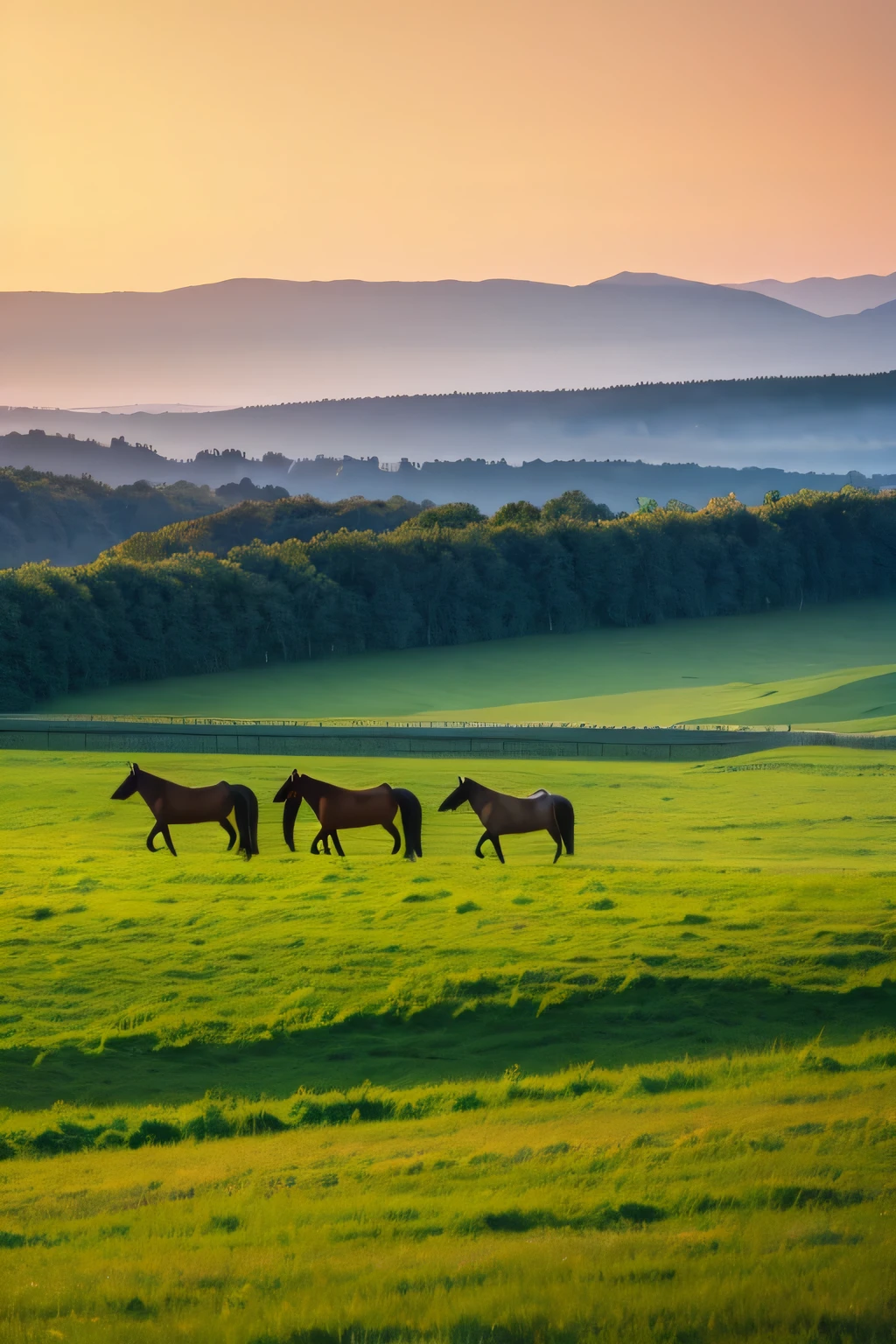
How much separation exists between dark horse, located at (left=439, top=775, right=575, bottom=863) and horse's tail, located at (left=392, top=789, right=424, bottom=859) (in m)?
0.73

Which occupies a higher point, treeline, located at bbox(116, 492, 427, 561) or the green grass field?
treeline, located at bbox(116, 492, 427, 561)

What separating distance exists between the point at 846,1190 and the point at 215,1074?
8.14 m

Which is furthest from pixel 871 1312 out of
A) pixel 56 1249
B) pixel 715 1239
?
pixel 56 1249

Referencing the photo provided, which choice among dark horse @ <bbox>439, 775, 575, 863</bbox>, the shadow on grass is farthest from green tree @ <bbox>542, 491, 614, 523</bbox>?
the shadow on grass

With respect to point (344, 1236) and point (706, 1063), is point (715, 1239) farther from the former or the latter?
point (706, 1063)

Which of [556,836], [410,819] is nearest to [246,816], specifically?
[410,819]

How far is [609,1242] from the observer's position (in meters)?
9.55

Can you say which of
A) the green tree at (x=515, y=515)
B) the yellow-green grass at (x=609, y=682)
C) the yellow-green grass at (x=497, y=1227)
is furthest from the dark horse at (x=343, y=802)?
the green tree at (x=515, y=515)

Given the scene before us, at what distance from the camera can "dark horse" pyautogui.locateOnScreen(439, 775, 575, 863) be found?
80.5 ft

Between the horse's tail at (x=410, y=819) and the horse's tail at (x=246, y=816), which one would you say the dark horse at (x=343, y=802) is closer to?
the horse's tail at (x=410, y=819)

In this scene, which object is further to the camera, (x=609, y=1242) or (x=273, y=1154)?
(x=273, y=1154)

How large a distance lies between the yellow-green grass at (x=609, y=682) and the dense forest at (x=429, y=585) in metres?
2.48

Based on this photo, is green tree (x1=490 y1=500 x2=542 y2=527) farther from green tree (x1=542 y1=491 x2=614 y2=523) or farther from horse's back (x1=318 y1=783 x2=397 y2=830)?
horse's back (x1=318 y1=783 x2=397 y2=830)

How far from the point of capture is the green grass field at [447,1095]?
873 centimetres
